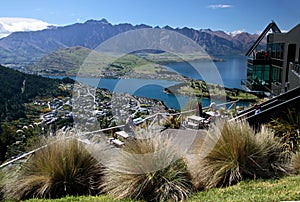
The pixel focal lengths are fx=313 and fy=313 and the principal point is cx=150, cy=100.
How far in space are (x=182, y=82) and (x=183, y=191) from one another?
6.86 meters

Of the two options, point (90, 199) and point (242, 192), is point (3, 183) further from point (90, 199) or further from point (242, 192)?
point (242, 192)

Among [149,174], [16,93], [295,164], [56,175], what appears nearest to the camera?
[149,174]

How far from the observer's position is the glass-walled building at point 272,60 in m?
20.2

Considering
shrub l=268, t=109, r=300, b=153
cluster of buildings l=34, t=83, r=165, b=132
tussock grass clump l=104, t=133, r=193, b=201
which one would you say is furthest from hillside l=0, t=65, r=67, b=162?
shrub l=268, t=109, r=300, b=153

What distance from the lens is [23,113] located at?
12.1m

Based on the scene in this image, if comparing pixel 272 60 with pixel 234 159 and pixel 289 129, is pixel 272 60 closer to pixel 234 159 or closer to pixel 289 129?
pixel 289 129

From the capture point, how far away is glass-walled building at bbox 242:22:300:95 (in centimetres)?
2016

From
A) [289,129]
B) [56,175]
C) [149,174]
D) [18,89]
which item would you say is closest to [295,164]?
[289,129]

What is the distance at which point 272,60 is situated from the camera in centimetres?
2320

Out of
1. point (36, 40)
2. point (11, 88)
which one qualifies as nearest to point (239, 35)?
point (36, 40)

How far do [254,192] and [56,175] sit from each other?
2783 millimetres

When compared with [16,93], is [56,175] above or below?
below

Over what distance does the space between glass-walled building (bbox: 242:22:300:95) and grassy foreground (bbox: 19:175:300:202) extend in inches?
656

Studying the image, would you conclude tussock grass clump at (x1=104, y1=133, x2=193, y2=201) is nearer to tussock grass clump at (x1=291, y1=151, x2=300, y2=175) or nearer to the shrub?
tussock grass clump at (x1=291, y1=151, x2=300, y2=175)
